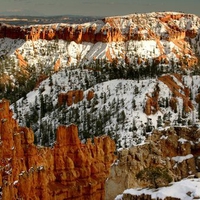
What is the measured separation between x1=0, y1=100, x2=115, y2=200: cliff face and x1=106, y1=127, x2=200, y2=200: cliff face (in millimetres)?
9457

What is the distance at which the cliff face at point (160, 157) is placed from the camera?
133 ft

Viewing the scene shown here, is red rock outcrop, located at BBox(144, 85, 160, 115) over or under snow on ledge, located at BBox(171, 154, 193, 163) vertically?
over

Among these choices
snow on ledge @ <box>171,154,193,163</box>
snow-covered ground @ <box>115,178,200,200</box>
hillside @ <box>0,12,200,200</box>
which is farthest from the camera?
snow on ledge @ <box>171,154,193,163</box>

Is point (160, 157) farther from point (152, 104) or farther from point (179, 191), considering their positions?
point (152, 104)

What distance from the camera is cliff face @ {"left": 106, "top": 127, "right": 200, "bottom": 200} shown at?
1593 inches

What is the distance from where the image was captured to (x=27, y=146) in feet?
169

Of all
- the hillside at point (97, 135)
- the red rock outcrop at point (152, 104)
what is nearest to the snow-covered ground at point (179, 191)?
the hillside at point (97, 135)

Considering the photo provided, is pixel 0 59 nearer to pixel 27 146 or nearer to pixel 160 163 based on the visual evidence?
pixel 27 146

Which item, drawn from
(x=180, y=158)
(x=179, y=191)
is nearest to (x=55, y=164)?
(x=180, y=158)

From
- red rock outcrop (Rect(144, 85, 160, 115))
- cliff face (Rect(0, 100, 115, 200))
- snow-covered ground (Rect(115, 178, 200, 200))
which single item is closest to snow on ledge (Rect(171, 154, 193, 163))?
cliff face (Rect(0, 100, 115, 200))

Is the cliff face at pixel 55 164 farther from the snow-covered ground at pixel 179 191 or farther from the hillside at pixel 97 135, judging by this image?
the snow-covered ground at pixel 179 191

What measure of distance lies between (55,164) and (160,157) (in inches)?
579

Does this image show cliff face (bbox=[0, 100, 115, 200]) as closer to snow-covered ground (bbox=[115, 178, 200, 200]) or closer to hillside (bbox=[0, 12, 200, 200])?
hillside (bbox=[0, 12, 200, 200])

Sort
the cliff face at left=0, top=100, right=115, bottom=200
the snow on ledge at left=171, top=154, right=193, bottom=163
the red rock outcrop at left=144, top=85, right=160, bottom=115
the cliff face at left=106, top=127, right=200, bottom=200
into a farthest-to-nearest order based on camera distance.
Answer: the red rock outcrop at left=144, top=85, right=160, bottom=115 < the cliff face at left=0, top=100, right=115, bottom=200 < the snow on ledge at left=171, top=154, right=193, bottom=163 < the cliff face at left=106, top=127, right=200, bottom=200
